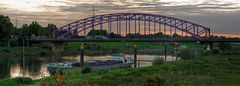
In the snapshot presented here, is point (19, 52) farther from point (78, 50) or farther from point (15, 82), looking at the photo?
point (15, 82)

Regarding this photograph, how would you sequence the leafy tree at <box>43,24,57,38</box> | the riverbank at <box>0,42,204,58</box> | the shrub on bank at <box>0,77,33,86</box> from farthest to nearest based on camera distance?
the leafy tree at <box>43,24,57,38</box>
the riverbank at <box>0,42,204,58</box>
the shrub on bank at <box>0,77,33,86</box>

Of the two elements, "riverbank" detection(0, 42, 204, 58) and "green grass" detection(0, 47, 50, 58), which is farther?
"riverbank" detection(0, 42, 204, 58)

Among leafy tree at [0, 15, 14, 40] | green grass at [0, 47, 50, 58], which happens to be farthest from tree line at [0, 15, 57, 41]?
green grass at [0, 47, 50, 58]

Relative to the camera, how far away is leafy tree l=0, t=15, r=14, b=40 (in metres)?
121

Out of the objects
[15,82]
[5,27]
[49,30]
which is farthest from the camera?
[49,30]

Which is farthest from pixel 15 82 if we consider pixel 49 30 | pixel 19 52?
pixel 49 30

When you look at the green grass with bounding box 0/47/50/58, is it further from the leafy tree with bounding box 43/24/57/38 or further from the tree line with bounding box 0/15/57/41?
the leafy tree with bounding box 43/24/57/38

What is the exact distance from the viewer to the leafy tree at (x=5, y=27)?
4747 inches

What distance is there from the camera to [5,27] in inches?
4783

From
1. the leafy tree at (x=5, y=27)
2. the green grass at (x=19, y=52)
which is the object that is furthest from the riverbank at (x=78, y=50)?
the leafy tree at (x=5, y=27)

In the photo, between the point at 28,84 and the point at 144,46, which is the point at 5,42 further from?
the point at 28,84

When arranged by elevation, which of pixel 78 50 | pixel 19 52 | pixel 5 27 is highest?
pixel 5 27

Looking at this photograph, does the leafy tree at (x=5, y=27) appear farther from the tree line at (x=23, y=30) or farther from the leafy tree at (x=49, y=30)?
the leafy tree at (x=49, y=30)

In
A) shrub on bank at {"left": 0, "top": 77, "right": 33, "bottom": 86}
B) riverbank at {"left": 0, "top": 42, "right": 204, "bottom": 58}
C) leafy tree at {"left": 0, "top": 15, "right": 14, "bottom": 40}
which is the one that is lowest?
riverbank at {"left": 0, "top": 42, "right": 204, "bottom": 58}
